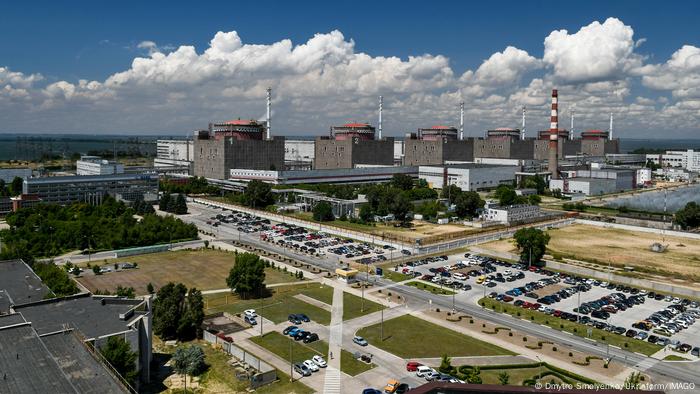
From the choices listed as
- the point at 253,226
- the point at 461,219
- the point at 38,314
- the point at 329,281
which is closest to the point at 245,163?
the point at 253,226

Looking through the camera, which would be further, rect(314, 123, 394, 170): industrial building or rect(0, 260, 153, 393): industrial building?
rect(314, 123, 394, 170): industrial building

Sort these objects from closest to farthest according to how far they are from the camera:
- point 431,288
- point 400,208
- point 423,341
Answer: point 423,341
point 431,288
point 400,208

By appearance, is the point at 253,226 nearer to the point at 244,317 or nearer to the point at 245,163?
the point at 244,317

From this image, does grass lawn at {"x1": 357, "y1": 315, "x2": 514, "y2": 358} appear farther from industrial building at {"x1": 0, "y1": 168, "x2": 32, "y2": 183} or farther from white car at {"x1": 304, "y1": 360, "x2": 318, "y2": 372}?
industrial building at {"x1": 0, "y1": 168, "x2": 32, "y2": 183}

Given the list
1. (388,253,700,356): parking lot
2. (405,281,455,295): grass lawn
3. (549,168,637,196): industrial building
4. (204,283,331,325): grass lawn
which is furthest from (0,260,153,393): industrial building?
(549,168,637,196): industrial building

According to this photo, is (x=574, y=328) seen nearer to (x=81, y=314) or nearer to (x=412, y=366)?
(x=412, y=366)

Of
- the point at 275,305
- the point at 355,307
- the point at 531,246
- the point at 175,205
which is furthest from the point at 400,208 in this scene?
the point at 275,305
